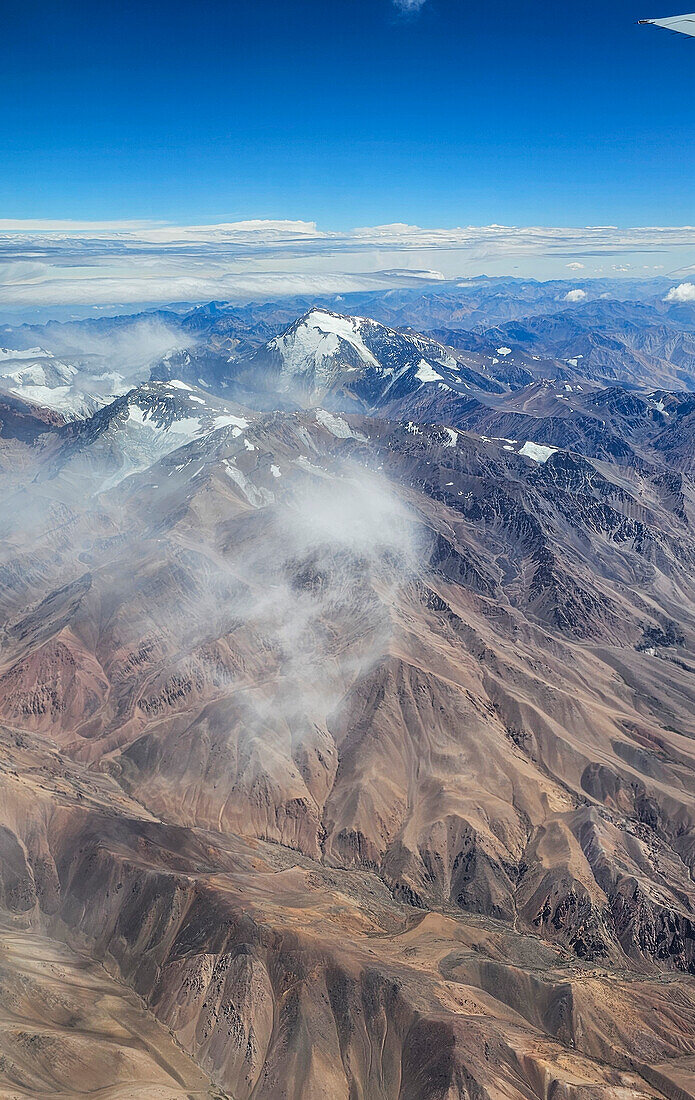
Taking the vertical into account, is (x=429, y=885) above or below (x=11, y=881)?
below

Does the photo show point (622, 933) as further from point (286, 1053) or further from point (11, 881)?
point (11, 881)

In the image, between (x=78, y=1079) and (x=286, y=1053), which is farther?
(x=286, y=1053)

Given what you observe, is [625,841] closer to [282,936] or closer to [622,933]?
[622,933]

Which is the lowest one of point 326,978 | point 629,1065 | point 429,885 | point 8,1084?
point 429,885

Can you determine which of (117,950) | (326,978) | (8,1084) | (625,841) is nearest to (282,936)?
(326,978)

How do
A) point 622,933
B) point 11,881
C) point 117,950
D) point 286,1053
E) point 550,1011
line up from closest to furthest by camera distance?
point 286,1053 < point 550,1011 < point 117,950 < point 11,881 < point 622,933

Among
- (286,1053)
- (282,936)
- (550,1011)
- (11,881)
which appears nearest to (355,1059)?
(286,1053)

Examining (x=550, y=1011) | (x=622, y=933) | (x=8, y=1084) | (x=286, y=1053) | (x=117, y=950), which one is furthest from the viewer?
(x=622, y=933)
